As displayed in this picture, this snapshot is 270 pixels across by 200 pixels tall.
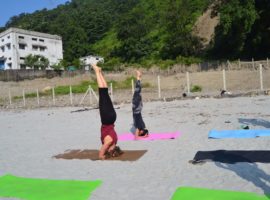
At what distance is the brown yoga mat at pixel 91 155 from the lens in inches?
277

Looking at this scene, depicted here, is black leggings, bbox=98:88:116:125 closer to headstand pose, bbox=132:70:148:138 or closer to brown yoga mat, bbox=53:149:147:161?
brown yoga mat, bbox=53:149:147:161

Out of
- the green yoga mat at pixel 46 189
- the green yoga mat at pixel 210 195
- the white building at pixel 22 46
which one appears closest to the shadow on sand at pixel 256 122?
the green yoga mat at pixel 210 195

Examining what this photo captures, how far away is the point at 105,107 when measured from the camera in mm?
6957

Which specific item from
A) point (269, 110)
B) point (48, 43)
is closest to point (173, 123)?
point (269, 110)

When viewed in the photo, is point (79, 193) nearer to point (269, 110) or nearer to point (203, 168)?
point (203, 168)

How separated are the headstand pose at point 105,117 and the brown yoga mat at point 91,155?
0.23m

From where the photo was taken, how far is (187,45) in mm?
51156

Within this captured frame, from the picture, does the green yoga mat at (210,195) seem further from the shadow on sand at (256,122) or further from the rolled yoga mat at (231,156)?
the shadow on sand at (256,122)

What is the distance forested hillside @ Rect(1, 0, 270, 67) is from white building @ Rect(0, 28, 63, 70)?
4139 mm

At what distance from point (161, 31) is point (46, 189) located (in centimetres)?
6132

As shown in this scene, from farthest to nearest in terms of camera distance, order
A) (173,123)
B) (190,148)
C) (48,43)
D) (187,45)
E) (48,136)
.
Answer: (48,43) → (187,45) → (173,123) → (48,136) → (190,148)

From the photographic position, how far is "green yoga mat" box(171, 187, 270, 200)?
4.34 meters

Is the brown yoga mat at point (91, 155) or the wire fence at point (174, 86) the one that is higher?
the wire fence at point (174, 86)

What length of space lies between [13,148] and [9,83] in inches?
1588
